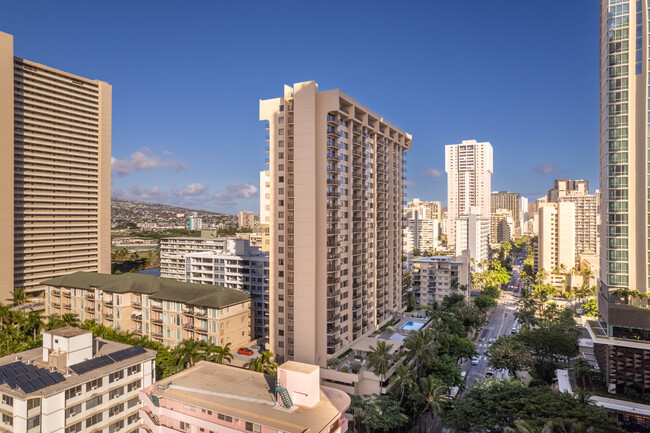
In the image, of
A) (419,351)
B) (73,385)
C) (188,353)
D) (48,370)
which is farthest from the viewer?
(419,351)

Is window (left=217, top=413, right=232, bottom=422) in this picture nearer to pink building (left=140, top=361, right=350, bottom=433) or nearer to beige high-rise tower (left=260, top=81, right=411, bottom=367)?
pink building (left=140, top=361, right=350, bottom=433)

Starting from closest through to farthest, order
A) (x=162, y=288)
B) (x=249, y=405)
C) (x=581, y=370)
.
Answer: (x=249, y=405) < (x=581, y=370) < (x=162, y=288)

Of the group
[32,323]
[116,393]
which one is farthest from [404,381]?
[32,323]

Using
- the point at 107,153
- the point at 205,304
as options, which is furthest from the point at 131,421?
the point at 107,153

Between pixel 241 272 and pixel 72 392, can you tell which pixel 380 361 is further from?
pixel 241 272

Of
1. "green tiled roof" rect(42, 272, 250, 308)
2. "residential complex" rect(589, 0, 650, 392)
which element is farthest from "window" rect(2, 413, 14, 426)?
"residential complex" rect(589, 0, 650, 392)

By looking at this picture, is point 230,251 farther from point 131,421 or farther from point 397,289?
point 131,421
